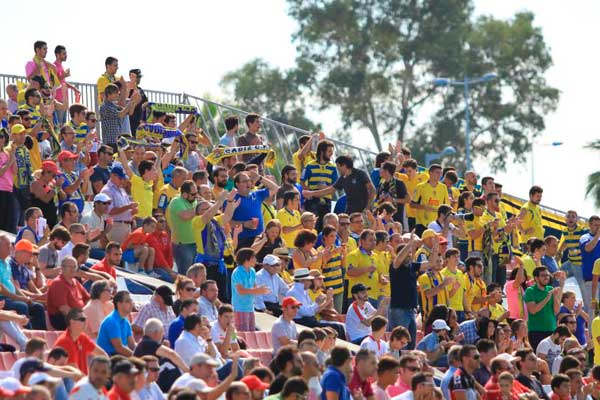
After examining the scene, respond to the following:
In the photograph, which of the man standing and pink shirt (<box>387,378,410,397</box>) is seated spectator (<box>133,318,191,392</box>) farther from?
pink shirt (<box>387,378,410,397</box>)

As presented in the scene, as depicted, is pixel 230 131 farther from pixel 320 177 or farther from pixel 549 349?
pixel 549 349

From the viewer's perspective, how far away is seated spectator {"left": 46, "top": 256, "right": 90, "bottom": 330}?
1547cm

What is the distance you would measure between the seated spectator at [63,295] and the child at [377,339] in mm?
3397

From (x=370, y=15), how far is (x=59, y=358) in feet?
175

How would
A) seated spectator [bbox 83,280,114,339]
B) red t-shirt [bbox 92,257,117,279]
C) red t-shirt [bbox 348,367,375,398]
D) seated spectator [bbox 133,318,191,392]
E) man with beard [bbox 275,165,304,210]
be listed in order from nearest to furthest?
seated spectator [bbox 133,318,191,392] < red t-shirt [bbox 348,367,375,398] < seated spectator [bbox 83,280,114,339] < red t-shirt [bbox 92,257,117,279] < man with beard [bbox 275,165,304,210]

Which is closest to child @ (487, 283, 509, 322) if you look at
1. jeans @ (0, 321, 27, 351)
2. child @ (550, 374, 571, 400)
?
child @ (550, 374, 571, 400)

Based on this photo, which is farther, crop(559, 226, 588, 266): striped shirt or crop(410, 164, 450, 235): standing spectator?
crop(559, 226, 588, 266): striped shirt

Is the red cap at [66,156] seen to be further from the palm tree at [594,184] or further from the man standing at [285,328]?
the palm tree at [594,184]

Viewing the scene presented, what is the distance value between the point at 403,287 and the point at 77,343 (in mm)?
6115

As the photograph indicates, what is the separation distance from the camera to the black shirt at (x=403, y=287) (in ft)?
63.5

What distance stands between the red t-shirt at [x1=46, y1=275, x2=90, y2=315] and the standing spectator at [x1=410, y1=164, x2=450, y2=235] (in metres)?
9.39

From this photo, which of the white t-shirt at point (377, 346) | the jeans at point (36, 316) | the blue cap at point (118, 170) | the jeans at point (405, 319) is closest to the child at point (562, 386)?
the white t-shirt at point (377, 346)

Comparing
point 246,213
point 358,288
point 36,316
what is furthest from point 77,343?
point 246,213

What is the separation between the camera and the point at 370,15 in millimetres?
65562
